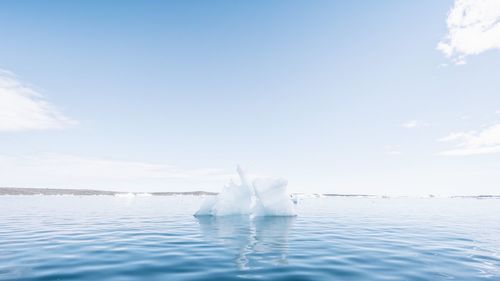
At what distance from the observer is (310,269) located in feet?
29.4

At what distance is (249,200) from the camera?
28.4 metres

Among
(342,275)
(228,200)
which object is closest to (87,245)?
(342,275)

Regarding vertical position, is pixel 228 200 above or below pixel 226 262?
above

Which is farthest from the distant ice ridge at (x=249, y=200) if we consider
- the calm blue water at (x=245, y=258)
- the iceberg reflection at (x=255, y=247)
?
the calm blue water at (x=245, y=258)

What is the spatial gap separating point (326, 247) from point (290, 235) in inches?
152

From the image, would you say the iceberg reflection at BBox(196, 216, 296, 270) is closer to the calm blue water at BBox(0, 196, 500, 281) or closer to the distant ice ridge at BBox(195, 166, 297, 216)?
the calm blue water at BBox(0, 196, 500, 281)

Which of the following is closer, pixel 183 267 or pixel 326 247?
pixel 183 267

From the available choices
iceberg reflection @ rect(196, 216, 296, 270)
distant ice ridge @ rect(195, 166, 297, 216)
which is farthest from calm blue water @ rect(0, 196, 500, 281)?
distant ice ridge @ rect(195, 166, 297, 216)

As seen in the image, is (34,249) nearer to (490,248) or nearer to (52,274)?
(52,274)

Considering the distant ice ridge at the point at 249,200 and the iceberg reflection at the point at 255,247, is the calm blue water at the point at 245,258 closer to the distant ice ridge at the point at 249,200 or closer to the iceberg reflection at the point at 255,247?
the iceberg reflection at the point at 255,247

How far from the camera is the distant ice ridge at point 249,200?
25.6 metres

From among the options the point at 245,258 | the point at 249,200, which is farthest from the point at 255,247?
the point at 249,200

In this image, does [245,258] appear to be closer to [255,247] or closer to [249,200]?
[255,247]

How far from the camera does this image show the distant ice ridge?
2561 centimetres
